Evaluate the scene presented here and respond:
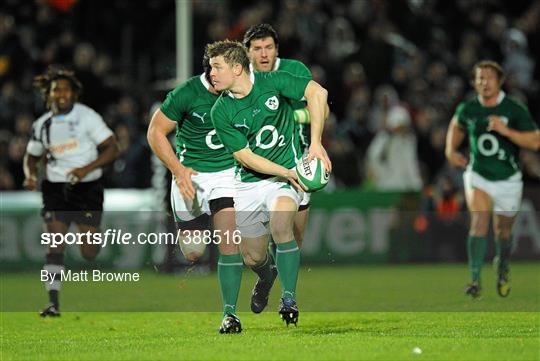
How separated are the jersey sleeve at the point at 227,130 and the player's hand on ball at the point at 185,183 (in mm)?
618

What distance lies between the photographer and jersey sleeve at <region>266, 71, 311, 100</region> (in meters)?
10.6

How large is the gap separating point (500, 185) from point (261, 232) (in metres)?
4.50

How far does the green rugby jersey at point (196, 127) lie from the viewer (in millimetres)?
11219

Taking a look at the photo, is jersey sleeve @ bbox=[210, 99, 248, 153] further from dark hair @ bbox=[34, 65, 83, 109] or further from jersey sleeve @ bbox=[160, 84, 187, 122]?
dark hair @ bbox=[34, 65, 83, 109]

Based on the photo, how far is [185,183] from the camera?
35.7 feet

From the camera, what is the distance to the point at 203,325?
37.4 ft

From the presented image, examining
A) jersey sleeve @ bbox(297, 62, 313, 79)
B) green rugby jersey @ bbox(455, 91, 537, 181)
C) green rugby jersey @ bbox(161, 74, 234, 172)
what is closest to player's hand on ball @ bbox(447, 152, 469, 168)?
green rugby jersey @ bbox(455, 91, 537, 181)

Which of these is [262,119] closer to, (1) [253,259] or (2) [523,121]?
(1) [253,259]

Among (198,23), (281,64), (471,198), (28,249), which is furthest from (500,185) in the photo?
(198,23)

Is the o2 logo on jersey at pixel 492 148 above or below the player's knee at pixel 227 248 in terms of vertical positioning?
above

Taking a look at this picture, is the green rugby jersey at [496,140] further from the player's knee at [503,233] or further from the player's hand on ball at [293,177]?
the player's hand on ball at [293,177]

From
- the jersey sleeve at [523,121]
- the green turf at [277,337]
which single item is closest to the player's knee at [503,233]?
the jersey sleeve at [523,121]

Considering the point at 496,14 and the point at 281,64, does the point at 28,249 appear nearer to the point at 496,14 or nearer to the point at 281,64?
the point at 281,64

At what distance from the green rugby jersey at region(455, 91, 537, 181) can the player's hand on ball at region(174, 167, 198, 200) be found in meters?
4.54
